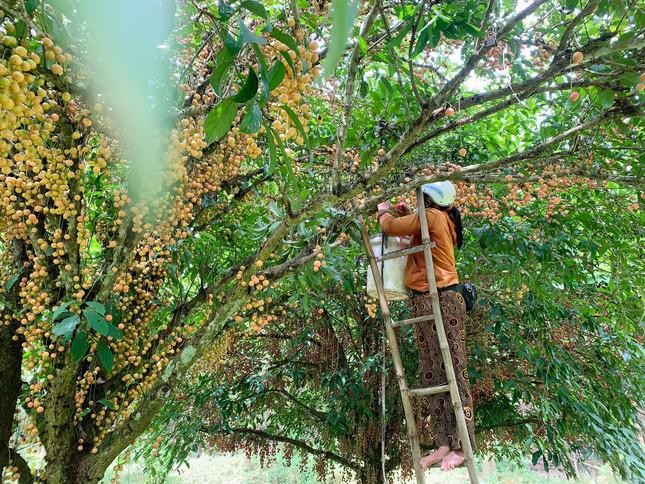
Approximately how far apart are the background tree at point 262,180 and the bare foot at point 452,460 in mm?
1107

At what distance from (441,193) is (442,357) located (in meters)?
0.90

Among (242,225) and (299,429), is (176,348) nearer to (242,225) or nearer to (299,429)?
(242,225)

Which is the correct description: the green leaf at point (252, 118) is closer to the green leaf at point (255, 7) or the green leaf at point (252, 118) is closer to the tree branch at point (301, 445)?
the green leaf at point (255, 7)

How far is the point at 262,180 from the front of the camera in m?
3.47

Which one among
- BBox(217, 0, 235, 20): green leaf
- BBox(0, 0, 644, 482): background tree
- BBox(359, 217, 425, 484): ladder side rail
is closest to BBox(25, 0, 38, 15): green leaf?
BBox(0, 0, 644, 482): background tree

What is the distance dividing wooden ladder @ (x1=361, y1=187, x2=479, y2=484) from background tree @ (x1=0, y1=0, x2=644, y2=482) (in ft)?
0.98

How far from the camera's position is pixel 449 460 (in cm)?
229

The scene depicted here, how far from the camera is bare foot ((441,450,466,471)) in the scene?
7.43 feet

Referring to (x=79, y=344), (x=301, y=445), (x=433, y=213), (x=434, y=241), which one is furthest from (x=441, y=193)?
(x=301, y=445)

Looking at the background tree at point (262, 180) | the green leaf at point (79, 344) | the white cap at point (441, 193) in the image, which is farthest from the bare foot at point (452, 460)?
the green leaf at point (79, 344)

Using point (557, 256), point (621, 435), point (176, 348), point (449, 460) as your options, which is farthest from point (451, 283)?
point (621, 435)

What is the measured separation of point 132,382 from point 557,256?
2966mm

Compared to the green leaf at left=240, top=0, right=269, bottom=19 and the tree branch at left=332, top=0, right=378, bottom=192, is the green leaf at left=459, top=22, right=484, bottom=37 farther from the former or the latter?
the green leaf at left=240, top=0, right=269, bottom=19

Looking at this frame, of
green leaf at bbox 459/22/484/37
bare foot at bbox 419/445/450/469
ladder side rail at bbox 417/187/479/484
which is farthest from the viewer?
bare foot at bbox 419/445/450/469
